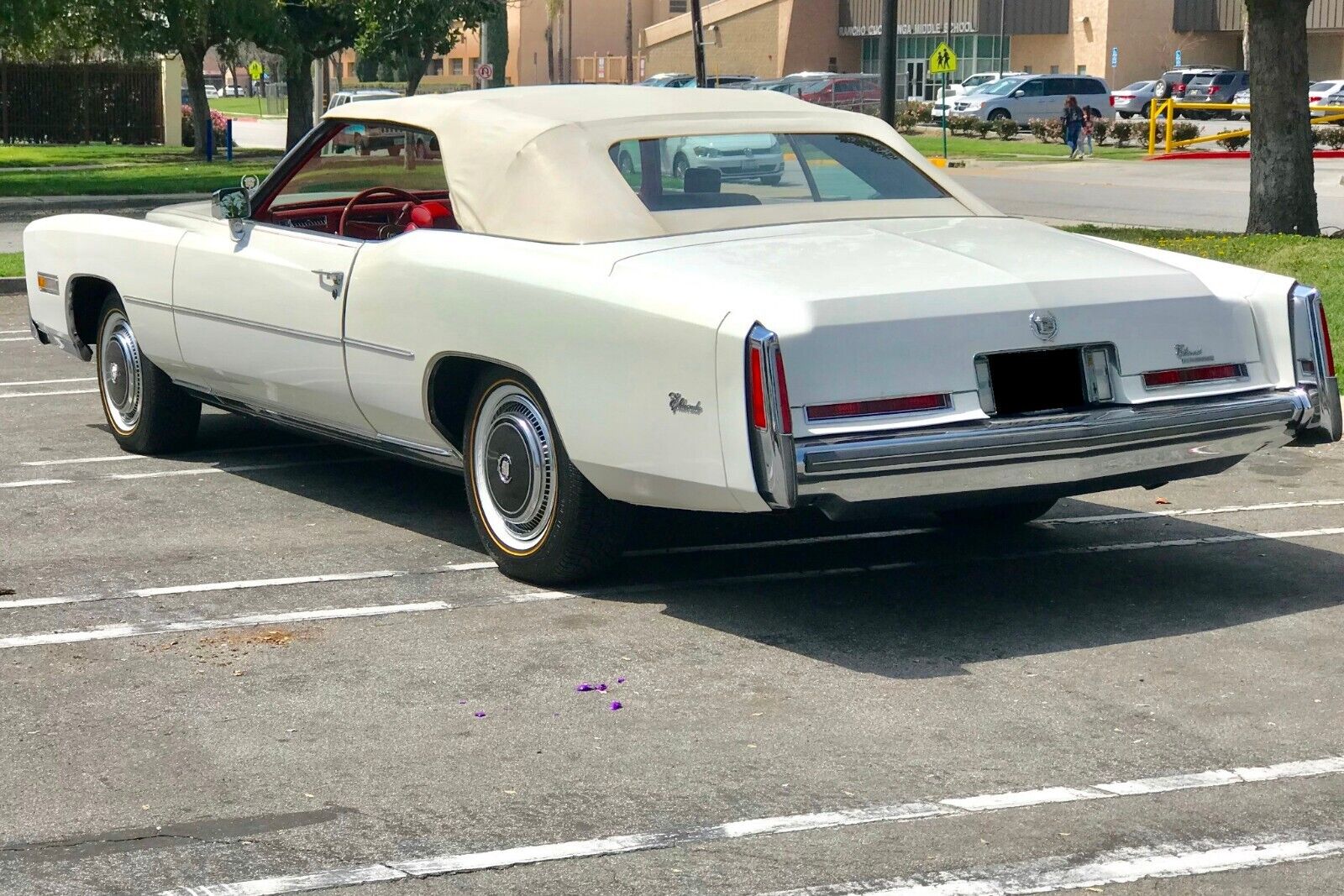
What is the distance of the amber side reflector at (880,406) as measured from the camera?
5.46 meters

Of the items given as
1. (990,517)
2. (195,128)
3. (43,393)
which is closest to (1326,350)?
(990,517)

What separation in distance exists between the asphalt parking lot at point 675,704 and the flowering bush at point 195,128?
3597 centimetres

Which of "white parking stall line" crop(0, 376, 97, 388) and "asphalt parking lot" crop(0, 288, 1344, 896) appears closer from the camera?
"asphalt parking lot" crop(0, 288, 1344, 896)

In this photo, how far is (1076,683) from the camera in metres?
5.38

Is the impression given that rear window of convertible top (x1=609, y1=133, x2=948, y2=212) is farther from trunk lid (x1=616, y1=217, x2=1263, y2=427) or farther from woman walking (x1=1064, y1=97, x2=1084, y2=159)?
woman walking (x1=1064, y1=97, x2=1084, y2=159)

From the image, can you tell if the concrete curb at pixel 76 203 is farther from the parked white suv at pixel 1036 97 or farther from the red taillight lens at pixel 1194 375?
the parked white suv at pixel 1036 97

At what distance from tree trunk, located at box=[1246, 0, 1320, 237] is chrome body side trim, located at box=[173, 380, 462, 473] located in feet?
39.7

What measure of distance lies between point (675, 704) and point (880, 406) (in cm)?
104

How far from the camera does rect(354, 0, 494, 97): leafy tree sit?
43.2 metres

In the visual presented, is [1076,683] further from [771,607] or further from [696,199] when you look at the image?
[696,199]

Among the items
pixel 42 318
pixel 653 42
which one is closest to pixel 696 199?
pixel 42 318

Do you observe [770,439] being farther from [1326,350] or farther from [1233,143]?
[1233,143]

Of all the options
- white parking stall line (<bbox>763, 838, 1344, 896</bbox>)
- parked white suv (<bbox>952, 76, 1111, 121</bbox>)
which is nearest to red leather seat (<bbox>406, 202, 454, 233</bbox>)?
white parking stall line (<bbox>763, 838, 1344, 896</bbox>)

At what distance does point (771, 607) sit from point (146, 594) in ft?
6.72
